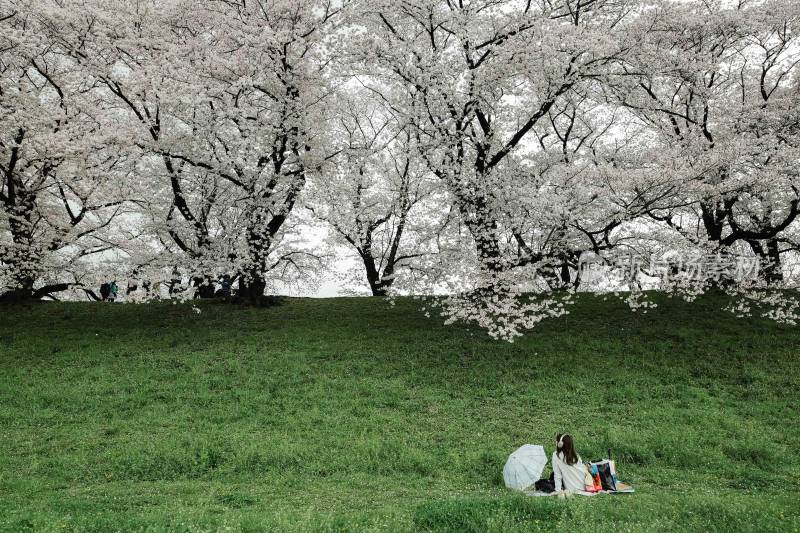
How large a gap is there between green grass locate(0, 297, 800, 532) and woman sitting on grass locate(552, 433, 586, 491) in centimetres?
122

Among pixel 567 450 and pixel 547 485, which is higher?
pixel 567 450

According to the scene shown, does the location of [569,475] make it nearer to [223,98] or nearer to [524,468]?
[524,468]

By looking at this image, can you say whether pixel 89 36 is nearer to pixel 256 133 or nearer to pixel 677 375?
pixel 256 133

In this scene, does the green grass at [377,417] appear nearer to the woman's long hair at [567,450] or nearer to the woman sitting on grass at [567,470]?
the woman sitting on grass at [567,470]

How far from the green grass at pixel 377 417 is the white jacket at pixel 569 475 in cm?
121

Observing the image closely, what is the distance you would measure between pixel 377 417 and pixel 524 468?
672 cm

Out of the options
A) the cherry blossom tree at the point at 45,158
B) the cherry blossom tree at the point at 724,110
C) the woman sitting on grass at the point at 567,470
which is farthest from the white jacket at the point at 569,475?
the cherry blossom tree at the point at 45,158

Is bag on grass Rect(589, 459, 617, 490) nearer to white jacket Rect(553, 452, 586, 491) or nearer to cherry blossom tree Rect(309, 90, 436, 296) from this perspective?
white jacket Rect(553, 452, 586, 491)

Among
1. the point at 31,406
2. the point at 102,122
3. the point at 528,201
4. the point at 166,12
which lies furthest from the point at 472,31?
the point at 31,406

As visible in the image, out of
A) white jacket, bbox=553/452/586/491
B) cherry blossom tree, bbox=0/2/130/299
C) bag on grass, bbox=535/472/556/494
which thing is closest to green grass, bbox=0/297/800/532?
bag on grass, bbox=535/472/556/494

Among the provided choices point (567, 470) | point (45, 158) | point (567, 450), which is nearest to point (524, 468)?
point (567, 470)

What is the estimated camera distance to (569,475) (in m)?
13.2

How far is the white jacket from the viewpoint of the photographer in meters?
13.2

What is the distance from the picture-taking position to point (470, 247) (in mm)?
27344
